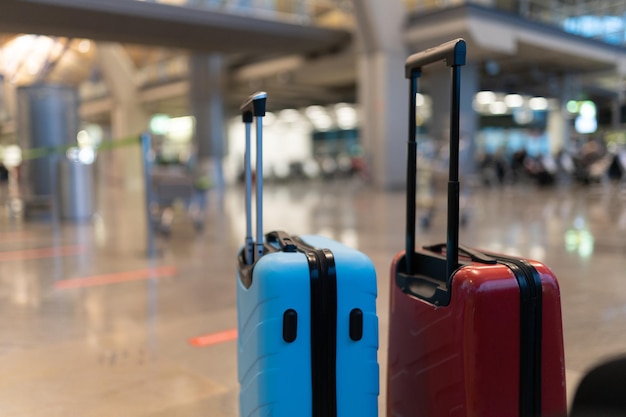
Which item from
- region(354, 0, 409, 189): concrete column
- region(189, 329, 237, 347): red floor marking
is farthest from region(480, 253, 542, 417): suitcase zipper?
region(354, 0, 409, 189): concrete column

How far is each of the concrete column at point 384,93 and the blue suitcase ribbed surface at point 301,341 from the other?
54.8 ft

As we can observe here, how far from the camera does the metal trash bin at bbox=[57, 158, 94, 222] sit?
10.9 m

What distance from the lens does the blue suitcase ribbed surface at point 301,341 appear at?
1760mm

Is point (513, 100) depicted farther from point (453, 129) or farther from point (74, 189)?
point (453, 129)

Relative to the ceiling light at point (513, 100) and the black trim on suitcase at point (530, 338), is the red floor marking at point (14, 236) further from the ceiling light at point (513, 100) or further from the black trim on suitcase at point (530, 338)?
the ceiling light at point (513, 100)

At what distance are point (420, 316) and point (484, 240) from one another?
18.5 ft

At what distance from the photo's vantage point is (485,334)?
5.83 ft

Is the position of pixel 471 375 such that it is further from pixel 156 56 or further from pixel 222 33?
pixel 156 56

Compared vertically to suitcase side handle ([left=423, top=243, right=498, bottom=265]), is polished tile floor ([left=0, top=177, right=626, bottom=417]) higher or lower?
lower

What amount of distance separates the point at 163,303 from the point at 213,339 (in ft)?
3.63

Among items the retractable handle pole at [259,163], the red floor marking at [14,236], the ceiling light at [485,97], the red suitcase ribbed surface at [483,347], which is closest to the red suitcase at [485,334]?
the red suitcase ribbed surface at [483,347]

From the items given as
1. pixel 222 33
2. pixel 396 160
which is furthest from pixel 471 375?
pixel 396 160

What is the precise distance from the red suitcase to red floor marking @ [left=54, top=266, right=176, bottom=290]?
410 centimetres

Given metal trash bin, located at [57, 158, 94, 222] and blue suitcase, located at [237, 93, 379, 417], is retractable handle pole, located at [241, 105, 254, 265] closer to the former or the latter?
blue suitcase, located at [237, 93, 379, 417]
